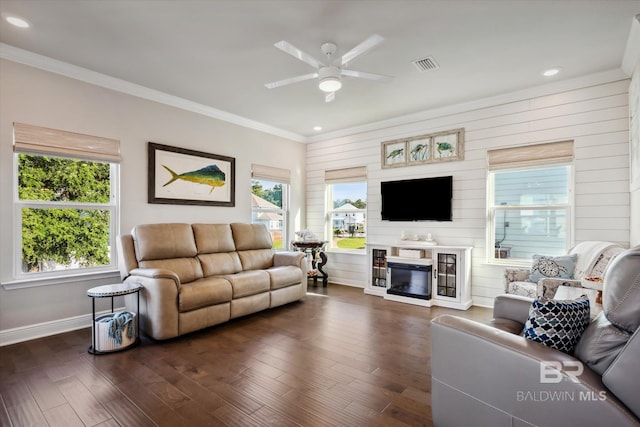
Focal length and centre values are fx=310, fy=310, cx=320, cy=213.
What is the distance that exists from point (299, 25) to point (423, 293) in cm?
368

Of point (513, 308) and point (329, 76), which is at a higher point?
point (329, 76)

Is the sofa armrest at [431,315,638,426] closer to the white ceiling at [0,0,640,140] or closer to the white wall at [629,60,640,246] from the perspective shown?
the white ceiling at [0,0,640,140]

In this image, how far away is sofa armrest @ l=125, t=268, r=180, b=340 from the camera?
2980mm

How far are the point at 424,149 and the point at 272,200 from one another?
280 centimetres

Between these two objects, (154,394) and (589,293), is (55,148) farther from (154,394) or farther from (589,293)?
(589,293)

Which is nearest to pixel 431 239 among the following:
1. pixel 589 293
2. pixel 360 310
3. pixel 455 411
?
pixel 360 310

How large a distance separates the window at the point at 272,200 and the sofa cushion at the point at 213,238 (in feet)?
3.30

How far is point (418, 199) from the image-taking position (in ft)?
16.0

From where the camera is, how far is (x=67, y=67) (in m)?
3.32

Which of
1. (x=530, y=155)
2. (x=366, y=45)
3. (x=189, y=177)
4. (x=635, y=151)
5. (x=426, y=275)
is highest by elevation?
(x=366, y=45)

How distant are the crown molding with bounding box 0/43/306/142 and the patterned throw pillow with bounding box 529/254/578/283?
450 centimetres

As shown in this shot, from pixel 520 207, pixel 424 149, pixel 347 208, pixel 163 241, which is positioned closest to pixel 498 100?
pixel 424 149

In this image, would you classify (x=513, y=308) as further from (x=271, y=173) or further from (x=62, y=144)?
(x=62, y=144)

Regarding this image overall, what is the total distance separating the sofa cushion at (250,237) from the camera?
14.9ft
